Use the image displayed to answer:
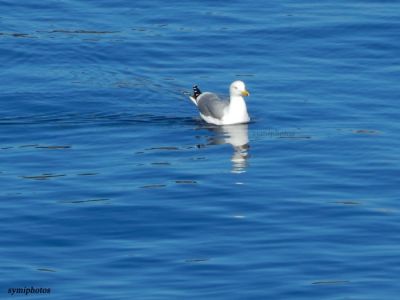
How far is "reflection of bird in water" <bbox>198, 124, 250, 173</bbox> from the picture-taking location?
71.9ft

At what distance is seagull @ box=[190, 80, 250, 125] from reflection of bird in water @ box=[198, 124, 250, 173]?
0.52ft

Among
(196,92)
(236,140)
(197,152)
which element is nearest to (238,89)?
(196,92)

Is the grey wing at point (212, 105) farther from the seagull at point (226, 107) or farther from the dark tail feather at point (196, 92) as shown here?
the dark tail feather at point (196, 92)

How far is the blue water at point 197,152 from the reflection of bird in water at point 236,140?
54 mm

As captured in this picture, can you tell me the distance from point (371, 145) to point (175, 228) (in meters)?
5.72

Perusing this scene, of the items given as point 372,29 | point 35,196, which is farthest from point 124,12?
point 35,196

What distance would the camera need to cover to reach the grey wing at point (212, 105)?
25.0m

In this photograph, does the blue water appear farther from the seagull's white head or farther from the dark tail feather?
the seagull's white head

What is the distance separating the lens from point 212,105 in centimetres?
2500

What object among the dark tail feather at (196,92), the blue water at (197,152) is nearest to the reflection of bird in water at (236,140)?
the blue water at (197,152)

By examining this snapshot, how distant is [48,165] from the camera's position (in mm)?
21594

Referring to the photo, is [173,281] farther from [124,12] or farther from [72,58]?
[124,12]

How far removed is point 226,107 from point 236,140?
1.30m

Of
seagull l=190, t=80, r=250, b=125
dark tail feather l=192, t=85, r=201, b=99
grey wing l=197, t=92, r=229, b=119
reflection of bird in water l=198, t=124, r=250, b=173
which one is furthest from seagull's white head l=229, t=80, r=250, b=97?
dark tail feather l=192, t=85, r=201, b=99
